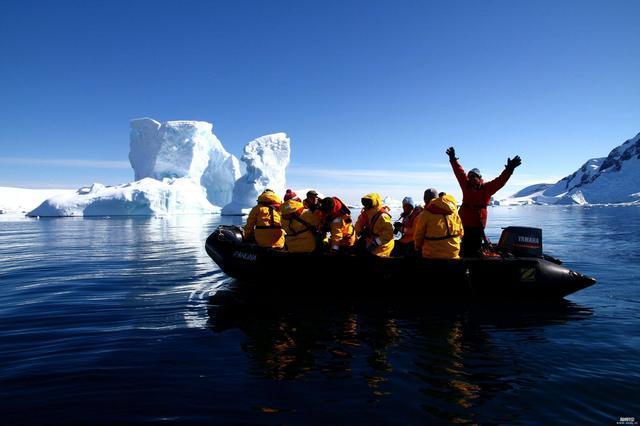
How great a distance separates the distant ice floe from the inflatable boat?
56246 millimetres

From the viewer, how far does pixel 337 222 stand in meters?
7.71

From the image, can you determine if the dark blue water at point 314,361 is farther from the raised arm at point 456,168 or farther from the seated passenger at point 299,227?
the raised arm at point 456,168

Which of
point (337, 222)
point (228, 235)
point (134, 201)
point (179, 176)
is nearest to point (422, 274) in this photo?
point (337, 222)

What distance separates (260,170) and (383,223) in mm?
57822

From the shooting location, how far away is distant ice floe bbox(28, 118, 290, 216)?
60.3 meters

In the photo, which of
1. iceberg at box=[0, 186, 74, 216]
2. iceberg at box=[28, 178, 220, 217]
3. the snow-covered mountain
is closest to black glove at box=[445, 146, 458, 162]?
iceberg at box=[28, 178, 220, 217]

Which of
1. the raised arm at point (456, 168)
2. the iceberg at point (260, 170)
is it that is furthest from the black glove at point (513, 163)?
the iceberg at point (260, 170)

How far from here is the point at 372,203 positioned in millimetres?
7117

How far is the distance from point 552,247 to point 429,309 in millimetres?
11629

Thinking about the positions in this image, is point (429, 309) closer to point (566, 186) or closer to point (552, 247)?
point (552, 247)

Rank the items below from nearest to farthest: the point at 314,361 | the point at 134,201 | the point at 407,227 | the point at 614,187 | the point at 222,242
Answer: the point at 314,361 < the point at 407,227 < the point at 222,242 < the point at 134,201 < the point at 614,187

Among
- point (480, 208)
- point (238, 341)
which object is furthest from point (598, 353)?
point (238, 341)

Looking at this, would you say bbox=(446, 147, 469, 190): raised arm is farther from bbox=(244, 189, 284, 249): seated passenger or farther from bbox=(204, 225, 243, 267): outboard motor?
bbox=(204, 225, 243, 267): outboard motor

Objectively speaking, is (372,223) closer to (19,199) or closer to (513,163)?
(513,163)
